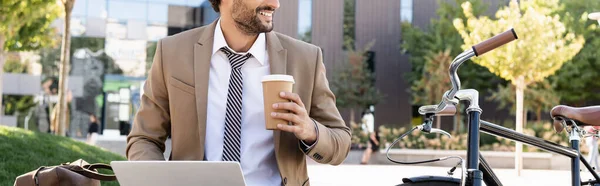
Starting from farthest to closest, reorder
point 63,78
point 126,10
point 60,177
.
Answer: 1. point 126,10
2. point 63,78
3. point 60,177

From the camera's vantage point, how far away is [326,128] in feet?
8.43

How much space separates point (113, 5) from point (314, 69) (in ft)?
122

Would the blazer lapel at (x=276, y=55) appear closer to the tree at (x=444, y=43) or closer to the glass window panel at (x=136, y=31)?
the tree at (x=444, y=43)

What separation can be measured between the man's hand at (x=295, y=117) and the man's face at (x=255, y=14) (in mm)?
434

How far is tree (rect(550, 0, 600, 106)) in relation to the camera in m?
34.5

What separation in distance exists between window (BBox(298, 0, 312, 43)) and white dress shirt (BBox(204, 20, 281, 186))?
37.2 m

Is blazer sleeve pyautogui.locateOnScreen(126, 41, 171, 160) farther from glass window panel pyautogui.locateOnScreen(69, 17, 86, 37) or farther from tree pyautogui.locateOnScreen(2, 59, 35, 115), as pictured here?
tree pyautogui.locateOnScreen(2, 59, 35, 115)

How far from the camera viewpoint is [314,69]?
2.81 meters

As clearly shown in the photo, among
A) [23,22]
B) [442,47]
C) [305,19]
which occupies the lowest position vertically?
[23,22]

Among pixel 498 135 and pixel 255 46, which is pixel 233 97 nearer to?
pixel 255 46

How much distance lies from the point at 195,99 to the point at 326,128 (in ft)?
1.61

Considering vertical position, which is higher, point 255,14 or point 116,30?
point 116,30

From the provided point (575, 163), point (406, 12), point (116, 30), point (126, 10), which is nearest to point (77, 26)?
point (116, 30)

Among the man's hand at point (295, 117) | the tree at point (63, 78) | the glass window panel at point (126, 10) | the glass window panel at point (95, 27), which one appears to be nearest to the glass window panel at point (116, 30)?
the glass window panel at point (95, 27)
